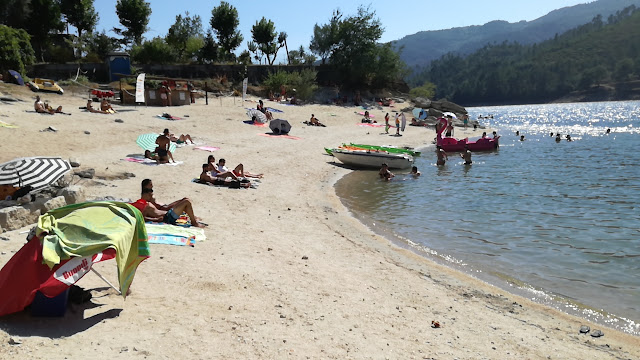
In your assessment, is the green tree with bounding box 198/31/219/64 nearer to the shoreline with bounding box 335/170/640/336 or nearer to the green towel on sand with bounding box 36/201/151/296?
the shoreline with bounding box 335/170/640/336

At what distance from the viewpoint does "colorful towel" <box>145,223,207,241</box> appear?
28.9 ft

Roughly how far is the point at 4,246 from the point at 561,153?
31557mm

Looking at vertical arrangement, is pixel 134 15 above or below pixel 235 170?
above

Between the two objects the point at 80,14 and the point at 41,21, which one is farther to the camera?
the point at 80,14

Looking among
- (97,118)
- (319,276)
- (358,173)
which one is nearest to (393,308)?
(319,276)

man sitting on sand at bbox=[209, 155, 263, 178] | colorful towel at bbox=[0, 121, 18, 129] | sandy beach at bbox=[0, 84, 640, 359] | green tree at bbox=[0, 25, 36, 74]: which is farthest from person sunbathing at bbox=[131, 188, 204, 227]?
green tree at bbox=[0, 25, 36, 74]

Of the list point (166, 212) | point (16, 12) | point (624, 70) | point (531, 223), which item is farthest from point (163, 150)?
point (624, 70)

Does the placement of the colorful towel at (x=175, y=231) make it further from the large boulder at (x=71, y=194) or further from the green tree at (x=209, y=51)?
the green tree at (x=209, y=51)

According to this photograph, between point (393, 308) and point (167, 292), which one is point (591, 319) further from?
point (167, 292)

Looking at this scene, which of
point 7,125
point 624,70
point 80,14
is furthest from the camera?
point 624,70

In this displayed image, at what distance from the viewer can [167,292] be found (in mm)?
6504

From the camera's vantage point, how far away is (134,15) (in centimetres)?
4647

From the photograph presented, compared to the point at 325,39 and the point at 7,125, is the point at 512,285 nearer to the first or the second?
the point at 7,125

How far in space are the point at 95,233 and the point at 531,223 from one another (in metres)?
11.5
